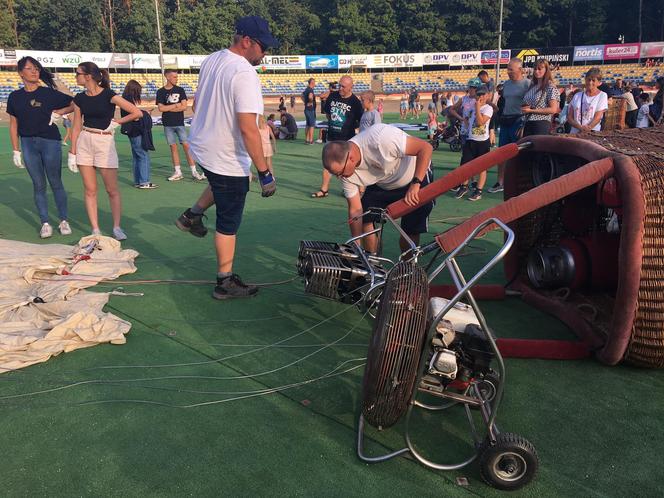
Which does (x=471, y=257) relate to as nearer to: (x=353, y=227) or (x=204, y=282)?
(x=353, y=227)

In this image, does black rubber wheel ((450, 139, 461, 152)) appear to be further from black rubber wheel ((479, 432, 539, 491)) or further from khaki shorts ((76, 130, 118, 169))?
black rubber wheel ((479, 432, 539, 491))

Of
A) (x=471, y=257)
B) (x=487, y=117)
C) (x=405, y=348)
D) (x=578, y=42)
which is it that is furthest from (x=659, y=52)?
(x=405, y=348)

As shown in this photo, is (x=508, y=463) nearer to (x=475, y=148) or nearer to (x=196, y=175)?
(x=475, y=148)

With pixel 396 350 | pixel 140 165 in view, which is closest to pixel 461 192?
→ pixel 140 165

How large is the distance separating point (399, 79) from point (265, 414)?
6074 cm

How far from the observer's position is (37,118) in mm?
5965

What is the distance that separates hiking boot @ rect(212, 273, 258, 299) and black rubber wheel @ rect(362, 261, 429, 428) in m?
2.33

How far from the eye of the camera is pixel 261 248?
603cm

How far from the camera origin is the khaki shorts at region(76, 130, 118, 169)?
5.84 metres

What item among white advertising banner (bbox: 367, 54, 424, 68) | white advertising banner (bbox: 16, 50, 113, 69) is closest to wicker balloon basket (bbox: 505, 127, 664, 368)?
white advertising banner (bbox: 16, 50, 113, 69)

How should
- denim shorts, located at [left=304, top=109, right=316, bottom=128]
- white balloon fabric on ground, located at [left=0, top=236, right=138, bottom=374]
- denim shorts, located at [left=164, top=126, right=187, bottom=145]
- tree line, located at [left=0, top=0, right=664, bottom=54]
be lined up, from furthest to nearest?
1. tree line, located at [left=0, top=0, right=664, bottom=54]
2. denim shorts, located at [left=304, top=109, right=316, bottom=128]
3. denim shorts, located at [left=164, top=126, right=187, bottom=145]
4. white balloon fabric on ground, located at [left=0, top=236, right=138, bottom=374]

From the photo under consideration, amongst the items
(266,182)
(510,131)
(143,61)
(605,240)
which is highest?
(143,61)

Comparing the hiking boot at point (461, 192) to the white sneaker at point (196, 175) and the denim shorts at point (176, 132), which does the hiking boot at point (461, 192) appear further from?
the denim shorts at point (176, 132)

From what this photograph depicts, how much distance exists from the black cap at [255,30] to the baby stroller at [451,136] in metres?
11.1
